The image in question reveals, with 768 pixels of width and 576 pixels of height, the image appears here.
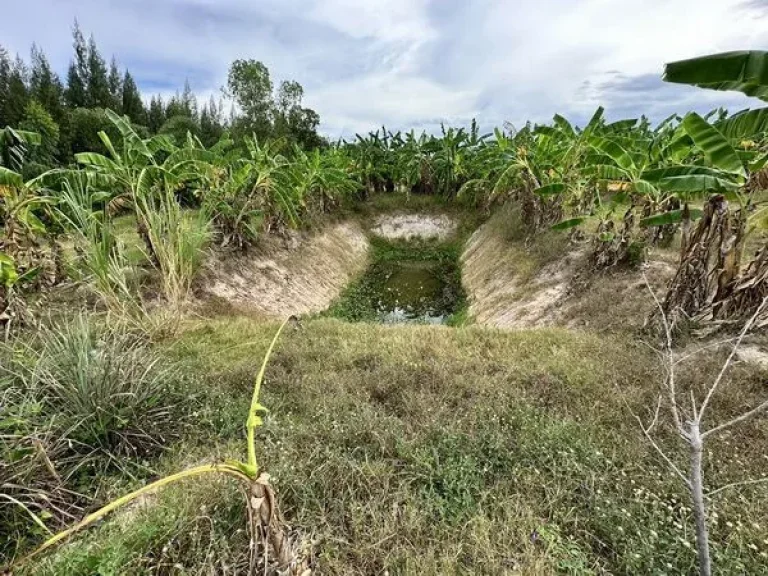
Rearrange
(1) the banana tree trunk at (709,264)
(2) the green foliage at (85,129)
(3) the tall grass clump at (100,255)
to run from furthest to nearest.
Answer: (2) the green foliage at (85,129) < (3) the tall grass clump at (100,255) < (1) the banana tree trunk at (709,264)

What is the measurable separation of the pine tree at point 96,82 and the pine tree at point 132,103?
1.36 m

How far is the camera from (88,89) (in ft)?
120

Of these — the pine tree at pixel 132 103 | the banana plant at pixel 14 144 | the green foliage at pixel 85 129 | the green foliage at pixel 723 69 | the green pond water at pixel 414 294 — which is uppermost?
the pine tree at pixel 132 103

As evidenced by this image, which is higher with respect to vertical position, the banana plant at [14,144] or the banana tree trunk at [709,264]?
the banana plant at [14,144]

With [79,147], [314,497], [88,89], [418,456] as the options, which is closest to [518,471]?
[418,456]

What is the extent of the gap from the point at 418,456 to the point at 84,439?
2505 millimetres

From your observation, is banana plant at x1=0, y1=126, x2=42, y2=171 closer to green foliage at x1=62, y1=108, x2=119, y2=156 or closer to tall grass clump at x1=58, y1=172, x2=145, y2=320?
tall grass clump at x1=58, y1=172, x2=145, y2=320

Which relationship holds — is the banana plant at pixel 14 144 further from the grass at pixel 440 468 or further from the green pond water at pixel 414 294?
the green pond water at pixel 414 294

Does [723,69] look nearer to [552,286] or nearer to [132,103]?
[552,286]

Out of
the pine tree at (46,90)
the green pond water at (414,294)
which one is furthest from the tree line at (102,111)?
the green pond water at (414,294)

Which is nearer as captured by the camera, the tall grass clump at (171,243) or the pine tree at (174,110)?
the tall grass clump at (171,243)

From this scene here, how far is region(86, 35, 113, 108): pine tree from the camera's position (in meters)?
35.1

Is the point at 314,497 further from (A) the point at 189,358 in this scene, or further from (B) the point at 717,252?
(B) the point at 717,252

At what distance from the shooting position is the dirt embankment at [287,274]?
8.79 meters
